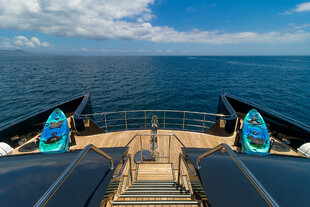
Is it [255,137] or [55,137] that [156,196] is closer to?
[255,137]

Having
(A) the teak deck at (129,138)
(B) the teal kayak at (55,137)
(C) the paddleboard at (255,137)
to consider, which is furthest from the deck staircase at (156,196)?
(B) the teal kayak at (55,137)

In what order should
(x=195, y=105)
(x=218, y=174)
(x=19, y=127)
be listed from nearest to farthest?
(x=218, y=174), (x=19, y=127), (x=195, y=105)

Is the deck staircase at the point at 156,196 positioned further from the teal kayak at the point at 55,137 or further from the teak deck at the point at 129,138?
the teal kayak at the point at 55,137

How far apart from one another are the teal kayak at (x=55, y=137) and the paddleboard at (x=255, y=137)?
8.73 metres

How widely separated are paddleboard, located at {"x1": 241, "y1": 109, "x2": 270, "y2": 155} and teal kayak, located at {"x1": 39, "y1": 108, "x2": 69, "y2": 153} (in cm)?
873

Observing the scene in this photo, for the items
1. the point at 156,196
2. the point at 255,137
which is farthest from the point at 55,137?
the point at 255,137

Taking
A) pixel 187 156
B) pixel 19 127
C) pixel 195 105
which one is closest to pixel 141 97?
pixel 195 105

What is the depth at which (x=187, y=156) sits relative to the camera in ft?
11.9

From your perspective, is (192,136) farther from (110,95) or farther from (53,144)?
(110,95)

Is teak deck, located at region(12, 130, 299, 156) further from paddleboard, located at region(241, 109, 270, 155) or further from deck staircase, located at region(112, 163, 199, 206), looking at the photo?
deck staircase, located at region(112, 163, 199, 206)

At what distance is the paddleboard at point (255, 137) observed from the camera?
5.93 meters

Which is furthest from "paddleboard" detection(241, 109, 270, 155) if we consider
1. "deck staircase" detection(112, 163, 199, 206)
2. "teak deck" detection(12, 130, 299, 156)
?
"deck staircase" detection(112, 163, 199, 206)

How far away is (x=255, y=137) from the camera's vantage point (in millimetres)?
6355

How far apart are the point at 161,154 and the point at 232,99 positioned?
26.5 feet
